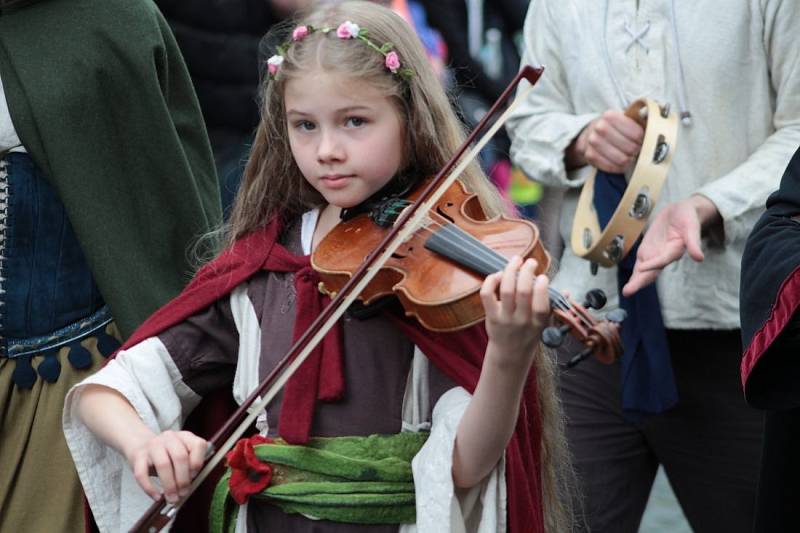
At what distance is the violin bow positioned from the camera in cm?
247

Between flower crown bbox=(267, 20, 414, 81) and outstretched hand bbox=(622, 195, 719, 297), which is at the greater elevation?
flower crown bbox=(267, 20, 414, 81)

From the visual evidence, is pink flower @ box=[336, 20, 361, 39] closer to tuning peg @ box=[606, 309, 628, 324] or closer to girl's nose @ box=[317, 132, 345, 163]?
girl's nose @ box=[317, 132, 345, 163]

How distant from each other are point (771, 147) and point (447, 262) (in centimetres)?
106

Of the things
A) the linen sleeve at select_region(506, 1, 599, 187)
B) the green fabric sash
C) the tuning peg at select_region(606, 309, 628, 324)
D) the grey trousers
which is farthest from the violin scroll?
the linen sleeve at select_region(506, 1, 599, 187)

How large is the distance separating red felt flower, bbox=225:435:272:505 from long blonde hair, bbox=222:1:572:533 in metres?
0.47

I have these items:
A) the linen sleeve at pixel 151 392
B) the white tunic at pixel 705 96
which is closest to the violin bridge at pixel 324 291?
the linen sleeve at pixel 151 392

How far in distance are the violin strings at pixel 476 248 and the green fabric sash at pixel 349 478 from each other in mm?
398

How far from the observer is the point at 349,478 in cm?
268

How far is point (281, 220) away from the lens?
9.71 feet

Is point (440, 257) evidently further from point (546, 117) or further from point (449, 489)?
point (546, 117)

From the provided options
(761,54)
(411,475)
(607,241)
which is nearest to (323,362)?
(411,475)

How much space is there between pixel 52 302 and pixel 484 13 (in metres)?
5.35

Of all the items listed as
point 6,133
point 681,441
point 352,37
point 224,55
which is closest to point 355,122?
point 352,37

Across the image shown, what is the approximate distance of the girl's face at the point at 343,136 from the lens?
2.68 m
